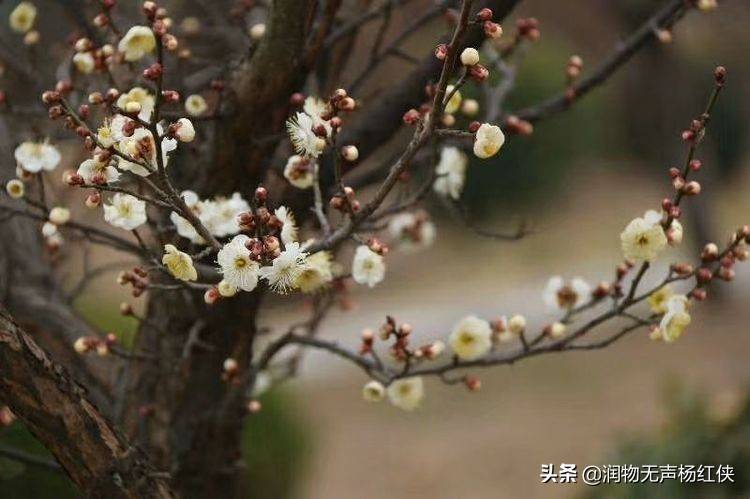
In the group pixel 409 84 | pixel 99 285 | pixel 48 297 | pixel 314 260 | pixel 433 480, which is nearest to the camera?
pixel 314 260

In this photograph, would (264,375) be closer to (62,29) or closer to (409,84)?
(409,84)

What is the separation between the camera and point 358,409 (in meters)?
8.86

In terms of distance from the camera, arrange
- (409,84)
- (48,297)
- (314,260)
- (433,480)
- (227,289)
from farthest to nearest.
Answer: (433,480) < (48,297) < (409,84) < (314,260) < (227,289)

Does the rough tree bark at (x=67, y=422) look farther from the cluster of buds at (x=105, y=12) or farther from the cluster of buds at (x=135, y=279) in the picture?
the cluster of buds at (x=105, y=12)

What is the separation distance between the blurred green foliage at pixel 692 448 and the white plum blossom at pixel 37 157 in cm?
259

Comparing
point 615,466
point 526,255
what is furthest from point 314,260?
point 526,255

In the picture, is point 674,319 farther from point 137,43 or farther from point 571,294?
point 137,43

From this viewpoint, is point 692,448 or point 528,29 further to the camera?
point 692,448

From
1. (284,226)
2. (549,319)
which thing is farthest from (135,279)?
(549,319)

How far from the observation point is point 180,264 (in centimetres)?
208

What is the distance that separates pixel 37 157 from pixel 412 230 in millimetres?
1549

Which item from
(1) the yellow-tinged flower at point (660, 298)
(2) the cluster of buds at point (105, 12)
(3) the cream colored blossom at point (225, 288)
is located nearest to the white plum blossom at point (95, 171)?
(3) the cream colored blossom at point (225, 288)

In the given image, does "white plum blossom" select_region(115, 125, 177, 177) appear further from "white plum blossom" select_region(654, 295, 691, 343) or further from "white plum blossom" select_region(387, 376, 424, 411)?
"white plum blossom" select_region(654, 295, 691, 343)

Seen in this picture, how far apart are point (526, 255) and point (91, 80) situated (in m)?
10.1
